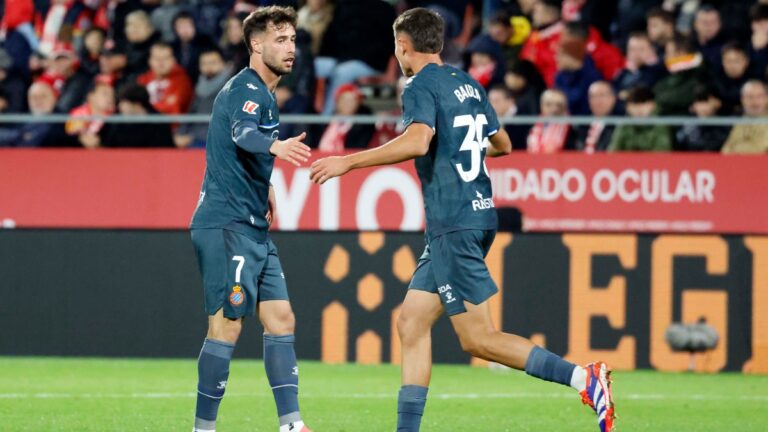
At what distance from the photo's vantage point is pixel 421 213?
12.9 m

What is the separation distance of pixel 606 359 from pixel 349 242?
7.63ft

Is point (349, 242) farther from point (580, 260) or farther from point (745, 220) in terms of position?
point (745, 220)

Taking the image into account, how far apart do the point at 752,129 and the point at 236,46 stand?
5458 mm

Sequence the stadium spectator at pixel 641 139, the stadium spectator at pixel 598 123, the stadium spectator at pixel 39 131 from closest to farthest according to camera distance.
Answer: the stadium spectator at pixel 641 139
the stadium spectator at pixel 598 123
the stadium spectator at pixel 39 131

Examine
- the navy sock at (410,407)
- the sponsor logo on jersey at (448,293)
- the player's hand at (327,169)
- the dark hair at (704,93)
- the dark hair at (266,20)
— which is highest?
the dark hair at (266,20)

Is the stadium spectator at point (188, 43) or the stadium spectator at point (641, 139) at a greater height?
the stadium spectator at point (188, 43)

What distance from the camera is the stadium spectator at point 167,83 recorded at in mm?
14836

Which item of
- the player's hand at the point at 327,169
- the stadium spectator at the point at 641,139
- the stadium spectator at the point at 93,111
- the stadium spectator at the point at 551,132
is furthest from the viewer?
the stadium spectator at the point at 93,111

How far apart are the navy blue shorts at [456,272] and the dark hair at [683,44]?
7.23m

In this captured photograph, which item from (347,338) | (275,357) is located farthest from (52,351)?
(275,357)

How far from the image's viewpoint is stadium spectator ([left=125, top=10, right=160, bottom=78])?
15719 mm

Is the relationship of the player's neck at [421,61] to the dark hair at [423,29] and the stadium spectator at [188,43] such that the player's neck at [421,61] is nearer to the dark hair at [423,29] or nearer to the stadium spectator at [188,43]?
the dark hair at [423,29]

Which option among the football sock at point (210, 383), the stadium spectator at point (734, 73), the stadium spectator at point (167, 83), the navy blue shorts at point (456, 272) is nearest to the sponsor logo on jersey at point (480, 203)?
the navy blue shorts at point (456, 272)

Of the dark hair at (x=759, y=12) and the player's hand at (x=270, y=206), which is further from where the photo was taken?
the dark hair at (x=759, y=12)
